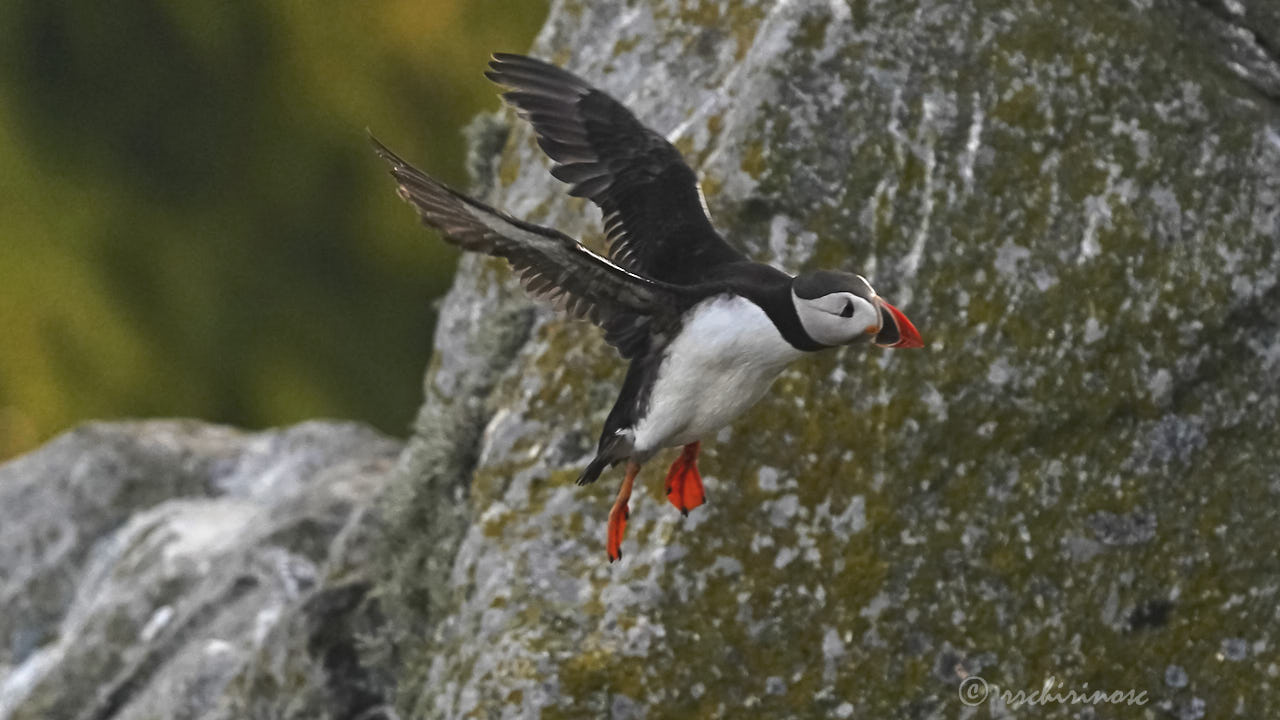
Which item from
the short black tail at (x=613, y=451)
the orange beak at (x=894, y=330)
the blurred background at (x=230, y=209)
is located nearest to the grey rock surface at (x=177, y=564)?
the short black tail at (x=613, y=451)

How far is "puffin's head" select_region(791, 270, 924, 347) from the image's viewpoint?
9.50ft

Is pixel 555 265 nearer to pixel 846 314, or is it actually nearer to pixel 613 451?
pixel 613 451

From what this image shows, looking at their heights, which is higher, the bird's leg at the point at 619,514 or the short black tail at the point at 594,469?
the short black tail at the point at 594,469

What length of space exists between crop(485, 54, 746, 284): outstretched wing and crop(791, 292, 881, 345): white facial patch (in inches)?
31.1

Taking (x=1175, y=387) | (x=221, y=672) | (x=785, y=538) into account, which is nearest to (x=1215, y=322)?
(x=1175, y=387)

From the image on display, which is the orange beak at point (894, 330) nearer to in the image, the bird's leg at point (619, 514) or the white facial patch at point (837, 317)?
the white facial patch at point (837, 317)

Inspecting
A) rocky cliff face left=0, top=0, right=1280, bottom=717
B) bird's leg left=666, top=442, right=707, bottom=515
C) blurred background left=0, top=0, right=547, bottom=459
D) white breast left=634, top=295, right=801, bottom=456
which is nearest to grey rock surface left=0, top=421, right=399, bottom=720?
rocky cliff face left=0, top=0, right=1280, bottom=717

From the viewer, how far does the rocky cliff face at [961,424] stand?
452 centimetres

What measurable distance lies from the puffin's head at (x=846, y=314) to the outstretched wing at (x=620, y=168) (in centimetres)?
79

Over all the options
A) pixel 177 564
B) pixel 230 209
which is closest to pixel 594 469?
pixel 177 564

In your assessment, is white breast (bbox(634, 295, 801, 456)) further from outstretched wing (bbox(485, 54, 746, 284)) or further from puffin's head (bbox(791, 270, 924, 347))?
outstretched wing (bbox(485, 54, 746, 284))

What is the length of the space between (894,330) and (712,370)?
1.76ft

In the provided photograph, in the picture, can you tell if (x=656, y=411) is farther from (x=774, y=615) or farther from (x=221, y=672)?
(x=221, y=672)

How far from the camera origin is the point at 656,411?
3439mm
